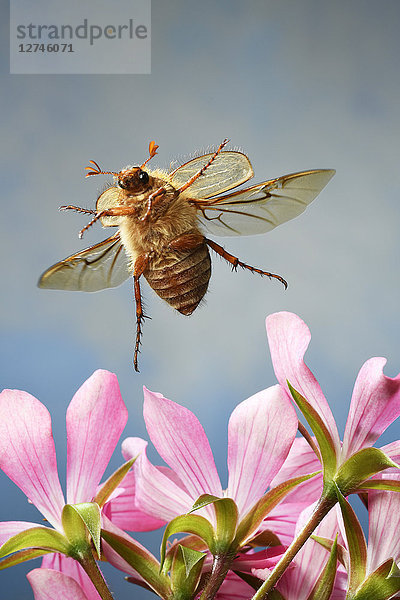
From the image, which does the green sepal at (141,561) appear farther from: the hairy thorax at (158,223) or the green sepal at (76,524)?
the hairy thorax at (158,223)

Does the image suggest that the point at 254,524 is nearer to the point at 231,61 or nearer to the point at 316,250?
the point at 316,250

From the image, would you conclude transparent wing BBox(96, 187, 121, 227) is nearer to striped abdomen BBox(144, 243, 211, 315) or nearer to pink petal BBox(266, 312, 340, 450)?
striped abdomen BBox(144, 243, 211, 315)

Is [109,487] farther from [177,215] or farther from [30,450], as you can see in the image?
[177,215]

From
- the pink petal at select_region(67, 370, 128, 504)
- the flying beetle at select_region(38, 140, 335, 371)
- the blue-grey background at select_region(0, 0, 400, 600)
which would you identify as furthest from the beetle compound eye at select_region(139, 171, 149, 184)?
the blue-grey background at select_region(0, 0, 400, 600)

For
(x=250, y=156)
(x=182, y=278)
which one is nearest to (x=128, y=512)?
(x=182, y=278)

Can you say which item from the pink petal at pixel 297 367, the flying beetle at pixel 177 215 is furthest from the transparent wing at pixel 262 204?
the pink petal at pixel 297 367
